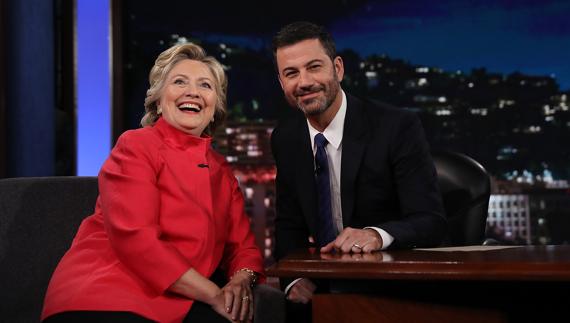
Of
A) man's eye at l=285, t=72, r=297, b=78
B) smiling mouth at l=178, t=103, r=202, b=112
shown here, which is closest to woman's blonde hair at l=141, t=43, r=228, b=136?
smiling mouth at l=178, t=103, r=202, b=112

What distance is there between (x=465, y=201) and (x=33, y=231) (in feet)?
5.14

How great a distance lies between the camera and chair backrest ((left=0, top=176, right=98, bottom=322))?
6.80 ft

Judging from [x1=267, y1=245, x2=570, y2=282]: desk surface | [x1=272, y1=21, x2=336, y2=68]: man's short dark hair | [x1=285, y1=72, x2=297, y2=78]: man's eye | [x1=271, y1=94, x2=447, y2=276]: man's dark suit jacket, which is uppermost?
[x1=272, y1=21, x2=336, y2=68]: man's short dark hair

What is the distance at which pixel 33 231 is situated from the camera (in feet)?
6.98

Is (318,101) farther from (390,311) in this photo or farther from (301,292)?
(390,311)

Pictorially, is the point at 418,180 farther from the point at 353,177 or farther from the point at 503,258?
the point at 503,258

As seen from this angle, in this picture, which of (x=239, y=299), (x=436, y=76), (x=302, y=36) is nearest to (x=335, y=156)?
(x=302, y=36)

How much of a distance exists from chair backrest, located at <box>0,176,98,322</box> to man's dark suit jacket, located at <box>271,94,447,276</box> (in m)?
0.69

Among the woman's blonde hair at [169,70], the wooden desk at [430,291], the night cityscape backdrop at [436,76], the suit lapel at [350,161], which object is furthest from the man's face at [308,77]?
the night cityscape backdrop at [436,76]

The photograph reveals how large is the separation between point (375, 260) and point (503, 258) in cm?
28

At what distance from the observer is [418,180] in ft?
6.79

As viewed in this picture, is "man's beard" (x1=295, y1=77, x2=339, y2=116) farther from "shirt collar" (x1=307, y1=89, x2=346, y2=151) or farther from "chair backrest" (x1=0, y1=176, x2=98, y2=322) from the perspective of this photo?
"chair backrest" (x1=0, y1=176, x2=98, y2=322)

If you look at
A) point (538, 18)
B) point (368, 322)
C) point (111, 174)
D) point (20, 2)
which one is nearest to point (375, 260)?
point (368, 322)

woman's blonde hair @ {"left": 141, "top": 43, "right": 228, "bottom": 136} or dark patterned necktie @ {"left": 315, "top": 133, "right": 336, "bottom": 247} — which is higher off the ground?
woman's blonde hair @ {"left": 141, "top": 43, "right": 228, "bottom": 136}
